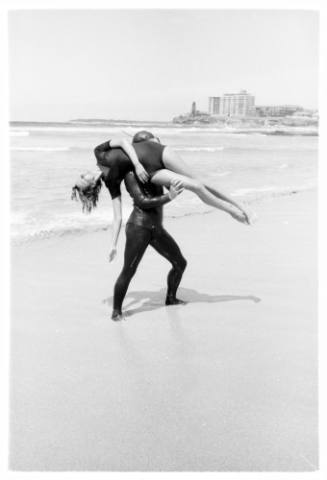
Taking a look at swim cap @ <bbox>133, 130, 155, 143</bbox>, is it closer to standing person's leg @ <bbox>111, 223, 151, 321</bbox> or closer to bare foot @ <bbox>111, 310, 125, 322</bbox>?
standing person's leg @ <bbox>111, 223, 151, 321</bbox>

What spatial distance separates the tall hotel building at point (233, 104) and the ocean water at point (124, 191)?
949mm

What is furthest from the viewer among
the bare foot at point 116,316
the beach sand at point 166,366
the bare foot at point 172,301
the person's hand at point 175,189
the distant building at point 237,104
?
the distant building at point 237,104

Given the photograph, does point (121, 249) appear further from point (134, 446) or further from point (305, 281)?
point (134, 446)

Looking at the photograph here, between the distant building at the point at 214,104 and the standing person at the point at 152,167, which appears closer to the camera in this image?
the standing person at the point at 152,167

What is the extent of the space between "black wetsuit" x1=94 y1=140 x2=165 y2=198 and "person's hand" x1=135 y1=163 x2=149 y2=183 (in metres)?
0.06

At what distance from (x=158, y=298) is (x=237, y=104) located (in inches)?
160

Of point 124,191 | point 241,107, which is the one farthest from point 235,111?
point 124,191

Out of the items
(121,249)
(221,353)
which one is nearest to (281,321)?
(221,353)

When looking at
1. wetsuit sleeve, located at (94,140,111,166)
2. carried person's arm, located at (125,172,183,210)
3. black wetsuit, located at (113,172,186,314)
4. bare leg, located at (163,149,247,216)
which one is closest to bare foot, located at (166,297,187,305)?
black wetsuit, located at (113,172,186,314)

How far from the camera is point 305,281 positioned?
5332 millimetres

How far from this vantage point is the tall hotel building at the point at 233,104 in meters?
7.49

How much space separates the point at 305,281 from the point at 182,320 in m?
1.43

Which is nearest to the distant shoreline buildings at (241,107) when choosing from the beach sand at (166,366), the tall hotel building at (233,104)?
the tall hotel building at (233,104)

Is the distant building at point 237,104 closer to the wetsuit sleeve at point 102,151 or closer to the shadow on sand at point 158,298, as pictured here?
the shadow on sand at point 158,298
